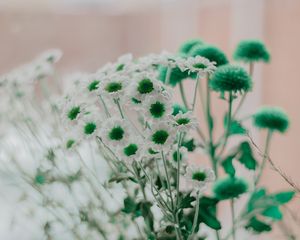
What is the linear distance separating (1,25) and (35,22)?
12 cm

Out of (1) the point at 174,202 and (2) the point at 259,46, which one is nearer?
(1) the point at 174,202

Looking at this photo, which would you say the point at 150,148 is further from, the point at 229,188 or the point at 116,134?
the point at 229,188

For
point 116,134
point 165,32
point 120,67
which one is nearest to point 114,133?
point 116,134

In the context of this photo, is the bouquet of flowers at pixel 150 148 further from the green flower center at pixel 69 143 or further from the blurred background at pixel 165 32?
the blurred background at pixel 165 32

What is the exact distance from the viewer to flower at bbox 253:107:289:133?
0.59 metres

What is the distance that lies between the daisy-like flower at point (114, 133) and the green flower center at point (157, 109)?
0.03m

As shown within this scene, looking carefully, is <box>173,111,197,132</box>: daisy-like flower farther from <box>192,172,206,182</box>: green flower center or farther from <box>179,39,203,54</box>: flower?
<box>179,39,203,54</box>: flower

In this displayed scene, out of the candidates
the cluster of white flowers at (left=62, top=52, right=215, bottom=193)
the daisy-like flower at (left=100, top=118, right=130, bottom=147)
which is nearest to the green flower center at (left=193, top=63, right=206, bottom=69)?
the cluster of white flowers at (left=62, top=52, right=215, bottom=193)

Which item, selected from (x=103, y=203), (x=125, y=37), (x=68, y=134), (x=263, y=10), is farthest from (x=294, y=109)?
(x=68, y=134)

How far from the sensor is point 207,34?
153 centimetres

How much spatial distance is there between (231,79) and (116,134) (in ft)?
0.53

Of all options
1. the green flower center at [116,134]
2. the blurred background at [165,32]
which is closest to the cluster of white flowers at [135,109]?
the green flower center at [116,134]

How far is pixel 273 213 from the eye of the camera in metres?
0.60

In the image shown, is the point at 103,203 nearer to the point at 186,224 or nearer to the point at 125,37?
the point at 186,224
